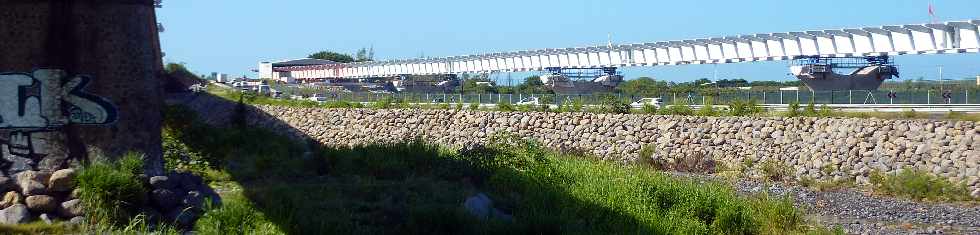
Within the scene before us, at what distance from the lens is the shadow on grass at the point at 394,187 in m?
15.1

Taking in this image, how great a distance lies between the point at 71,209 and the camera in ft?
44.0

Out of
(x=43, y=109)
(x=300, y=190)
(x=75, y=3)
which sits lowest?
(x=300, y=190)

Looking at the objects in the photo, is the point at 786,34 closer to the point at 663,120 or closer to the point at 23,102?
the point at 663,120

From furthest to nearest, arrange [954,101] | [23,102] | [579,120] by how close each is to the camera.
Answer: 1. [579,120]
2. [954,101]
3. [23,102]

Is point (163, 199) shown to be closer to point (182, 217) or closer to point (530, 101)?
point (182, 217)

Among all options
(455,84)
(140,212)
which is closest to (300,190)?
(140,212)

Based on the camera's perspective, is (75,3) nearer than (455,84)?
Yes

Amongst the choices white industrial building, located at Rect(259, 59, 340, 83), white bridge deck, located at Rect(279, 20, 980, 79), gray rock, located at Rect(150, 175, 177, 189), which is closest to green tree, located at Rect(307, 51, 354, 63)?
white industrial building, located at Rect(259, 59, 340, 83)

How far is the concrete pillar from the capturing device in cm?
1502

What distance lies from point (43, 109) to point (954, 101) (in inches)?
1111

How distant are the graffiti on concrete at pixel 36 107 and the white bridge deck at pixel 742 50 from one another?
94.4 feet

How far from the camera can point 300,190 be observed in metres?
17.6

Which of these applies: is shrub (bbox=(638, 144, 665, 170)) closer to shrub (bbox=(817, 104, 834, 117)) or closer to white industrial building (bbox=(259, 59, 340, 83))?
shrub (bbox=(817, 104, 834, 117))

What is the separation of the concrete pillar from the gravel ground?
13.1 m
